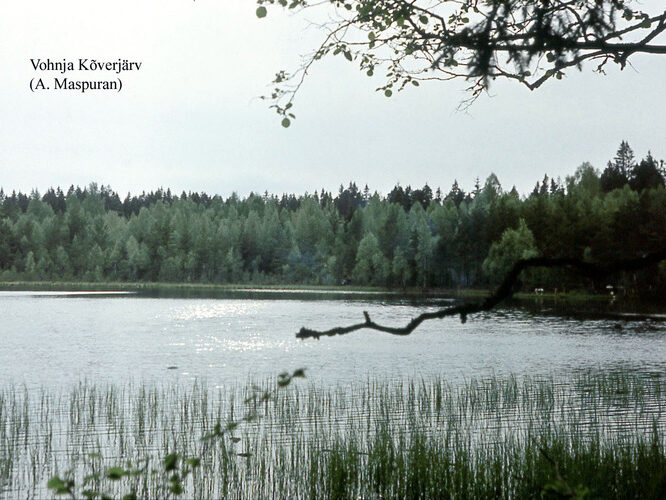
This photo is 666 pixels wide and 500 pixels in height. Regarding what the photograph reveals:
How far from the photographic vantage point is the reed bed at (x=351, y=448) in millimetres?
9914

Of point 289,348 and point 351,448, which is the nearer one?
point 351,448

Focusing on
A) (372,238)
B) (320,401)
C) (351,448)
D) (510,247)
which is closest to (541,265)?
(351,448)

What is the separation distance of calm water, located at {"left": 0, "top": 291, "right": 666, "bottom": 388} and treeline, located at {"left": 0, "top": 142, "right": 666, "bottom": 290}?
1110 inches

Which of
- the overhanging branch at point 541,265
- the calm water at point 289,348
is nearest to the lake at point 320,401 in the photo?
the calm water at point 289,348

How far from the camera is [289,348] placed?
1393 inches

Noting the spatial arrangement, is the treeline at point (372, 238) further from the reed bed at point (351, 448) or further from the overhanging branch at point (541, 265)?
the overhanging branch at point (541, 265)

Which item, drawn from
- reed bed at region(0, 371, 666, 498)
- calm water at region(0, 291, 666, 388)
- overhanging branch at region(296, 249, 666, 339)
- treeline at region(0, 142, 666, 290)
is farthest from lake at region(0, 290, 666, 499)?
treeline at region(0, 142, 666, 290)

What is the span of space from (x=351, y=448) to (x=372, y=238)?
105701mm

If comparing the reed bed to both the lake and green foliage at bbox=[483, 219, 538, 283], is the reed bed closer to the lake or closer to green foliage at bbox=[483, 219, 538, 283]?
the lake

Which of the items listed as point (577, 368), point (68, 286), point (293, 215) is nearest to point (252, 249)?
point (293, 215)

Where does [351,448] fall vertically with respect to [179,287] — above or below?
below

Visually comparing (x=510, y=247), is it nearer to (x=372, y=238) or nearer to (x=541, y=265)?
(x=372, y=238)

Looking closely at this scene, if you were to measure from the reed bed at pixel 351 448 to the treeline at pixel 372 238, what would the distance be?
5849 cm

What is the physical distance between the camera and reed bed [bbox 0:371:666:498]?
9914 mm
